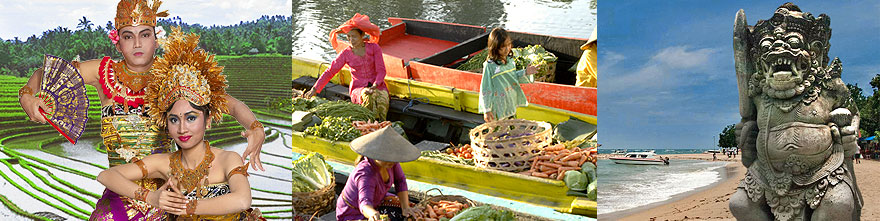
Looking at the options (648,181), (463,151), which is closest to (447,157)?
(463,151)

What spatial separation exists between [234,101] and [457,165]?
230cm

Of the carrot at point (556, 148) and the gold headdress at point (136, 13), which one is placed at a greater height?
the gold headdress at point (136, 13)

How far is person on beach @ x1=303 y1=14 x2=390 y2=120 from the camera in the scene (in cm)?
713

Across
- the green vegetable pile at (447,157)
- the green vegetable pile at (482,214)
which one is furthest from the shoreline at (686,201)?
the green vegetable pile at (482,214)

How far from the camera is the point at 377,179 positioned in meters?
5.12

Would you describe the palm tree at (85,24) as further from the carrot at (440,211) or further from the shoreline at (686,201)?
the shoreline at (686,201)

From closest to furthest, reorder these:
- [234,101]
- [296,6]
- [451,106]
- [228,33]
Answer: [234,101]
[228,33]
[451,106]
[296,6]

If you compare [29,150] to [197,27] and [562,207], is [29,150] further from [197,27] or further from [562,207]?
[562,207]

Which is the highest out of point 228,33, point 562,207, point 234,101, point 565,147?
point 228,33

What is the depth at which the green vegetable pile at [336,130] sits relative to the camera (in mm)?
6605

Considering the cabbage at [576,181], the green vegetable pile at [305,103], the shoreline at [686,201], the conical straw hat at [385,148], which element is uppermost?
the green vegetable pile at [305,103]

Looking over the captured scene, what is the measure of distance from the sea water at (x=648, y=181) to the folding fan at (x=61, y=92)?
5542 mm

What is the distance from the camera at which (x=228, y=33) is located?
5637 mm

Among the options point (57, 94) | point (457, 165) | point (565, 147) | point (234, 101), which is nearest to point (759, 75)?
point (565, 147)
